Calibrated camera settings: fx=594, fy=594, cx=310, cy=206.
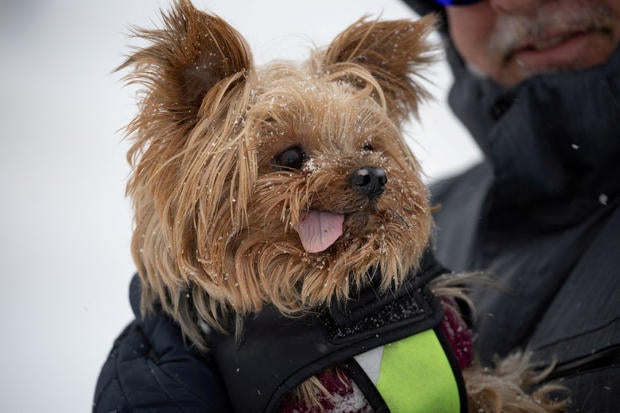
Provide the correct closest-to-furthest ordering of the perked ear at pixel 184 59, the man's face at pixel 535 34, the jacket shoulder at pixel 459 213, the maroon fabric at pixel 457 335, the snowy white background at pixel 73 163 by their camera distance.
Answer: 1. the perked ear at pixel 184 59
2. the maroon fabric at pixel 457 335
3. the man's face at pixel 535 34
4. the jacket shoulder at pixel 459 213
5. the snowy white background at pixel 73 163

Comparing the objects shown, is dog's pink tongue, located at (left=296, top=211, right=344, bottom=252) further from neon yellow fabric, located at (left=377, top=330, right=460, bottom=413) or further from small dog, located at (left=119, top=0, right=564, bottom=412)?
neon yellow fabric, located at (left=377, top=330, right=460, bottom=413)

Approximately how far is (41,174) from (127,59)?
510cm

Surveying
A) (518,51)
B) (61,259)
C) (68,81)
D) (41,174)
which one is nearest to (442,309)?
(518,51)

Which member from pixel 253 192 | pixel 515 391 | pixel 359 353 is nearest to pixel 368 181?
pixel 253 192

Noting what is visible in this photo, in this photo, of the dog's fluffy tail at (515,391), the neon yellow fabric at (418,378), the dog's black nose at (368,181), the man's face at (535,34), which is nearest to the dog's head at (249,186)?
the dog's black nose at (368,181)

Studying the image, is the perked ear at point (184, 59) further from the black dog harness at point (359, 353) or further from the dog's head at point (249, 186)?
the black dog harness at point (359, 353)

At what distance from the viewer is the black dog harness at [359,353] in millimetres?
2021

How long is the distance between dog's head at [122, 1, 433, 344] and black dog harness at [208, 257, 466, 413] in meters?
0.08

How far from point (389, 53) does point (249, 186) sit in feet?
3.00

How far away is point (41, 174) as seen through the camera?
256 inches

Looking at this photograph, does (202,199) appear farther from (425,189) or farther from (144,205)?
(425,189)

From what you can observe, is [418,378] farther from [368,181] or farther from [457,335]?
[368,181]

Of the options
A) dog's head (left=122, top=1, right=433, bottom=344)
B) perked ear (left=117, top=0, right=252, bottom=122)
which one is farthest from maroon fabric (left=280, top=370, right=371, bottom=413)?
perked ear (left=117, top=0, right=252, bottom=122)

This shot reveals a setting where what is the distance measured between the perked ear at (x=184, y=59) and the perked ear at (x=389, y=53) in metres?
0.50
